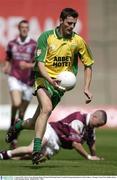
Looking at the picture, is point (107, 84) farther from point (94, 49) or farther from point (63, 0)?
point (63, 0)

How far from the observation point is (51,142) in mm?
13117

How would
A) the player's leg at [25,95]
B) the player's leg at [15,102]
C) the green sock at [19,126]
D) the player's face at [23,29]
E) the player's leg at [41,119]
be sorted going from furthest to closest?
1. the player's leg at [25,95]
2. the player's leg at [15,102]
3. the player's face at [23,29]
4. the green sock at [19,126]
5. the player's leg at [41,119]

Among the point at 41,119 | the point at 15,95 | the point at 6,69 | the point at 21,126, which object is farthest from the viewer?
the point at 15,95

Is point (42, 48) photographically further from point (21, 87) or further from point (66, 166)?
point (21, 87)

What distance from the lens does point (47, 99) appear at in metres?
12.4

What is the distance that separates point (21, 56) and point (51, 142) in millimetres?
6598

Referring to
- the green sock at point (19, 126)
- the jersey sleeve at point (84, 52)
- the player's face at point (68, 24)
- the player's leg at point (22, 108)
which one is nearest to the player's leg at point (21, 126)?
the green sock at point (19, 126)

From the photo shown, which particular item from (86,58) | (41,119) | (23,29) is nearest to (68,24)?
(86,58)

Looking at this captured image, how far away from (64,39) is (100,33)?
16.1 m

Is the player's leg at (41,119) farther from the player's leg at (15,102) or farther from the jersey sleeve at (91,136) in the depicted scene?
the player's leg at (15,102)

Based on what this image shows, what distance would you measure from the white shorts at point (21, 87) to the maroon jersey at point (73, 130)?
5.92 m

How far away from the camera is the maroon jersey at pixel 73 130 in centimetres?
1311

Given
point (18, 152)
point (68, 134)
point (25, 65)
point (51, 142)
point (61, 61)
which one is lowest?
point (18, 152)

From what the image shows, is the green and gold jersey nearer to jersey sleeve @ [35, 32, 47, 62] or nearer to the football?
jersey sleeve @ [35, 32, 47, 62]
